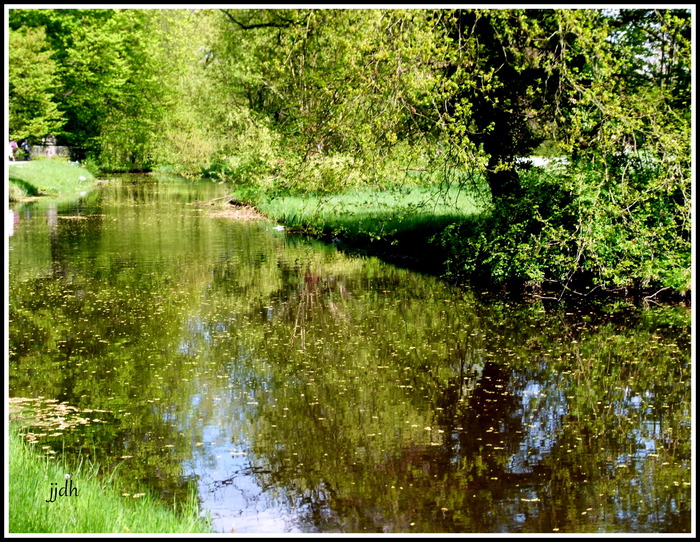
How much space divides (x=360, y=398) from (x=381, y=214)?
37.5 ft

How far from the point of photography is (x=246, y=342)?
11.5m

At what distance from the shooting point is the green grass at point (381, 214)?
16188 millimetres

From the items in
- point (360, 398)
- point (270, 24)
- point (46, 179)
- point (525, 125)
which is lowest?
point (360, 398)

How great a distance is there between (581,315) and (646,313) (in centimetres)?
108

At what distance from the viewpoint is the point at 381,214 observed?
20.1 meters

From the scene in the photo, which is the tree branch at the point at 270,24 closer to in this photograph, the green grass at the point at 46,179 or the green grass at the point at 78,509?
the green grass at the point at 78,509

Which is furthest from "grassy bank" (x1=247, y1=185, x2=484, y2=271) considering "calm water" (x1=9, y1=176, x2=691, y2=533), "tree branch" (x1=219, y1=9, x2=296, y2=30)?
"tree branch" (x1=219, y1=9, x2=296, y2=30)

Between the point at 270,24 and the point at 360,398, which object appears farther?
the point at 270,24

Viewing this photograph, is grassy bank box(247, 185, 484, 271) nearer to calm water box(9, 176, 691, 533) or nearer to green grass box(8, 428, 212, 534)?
calm water box(9, 176, 691, 533)

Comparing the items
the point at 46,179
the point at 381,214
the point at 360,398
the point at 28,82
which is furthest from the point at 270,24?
the point at 46,179

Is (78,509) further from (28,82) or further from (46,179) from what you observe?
(46,179)

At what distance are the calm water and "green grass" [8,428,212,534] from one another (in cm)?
52

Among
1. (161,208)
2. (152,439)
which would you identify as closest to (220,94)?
(161,208)

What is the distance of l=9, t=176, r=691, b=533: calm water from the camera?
649 centimetres
